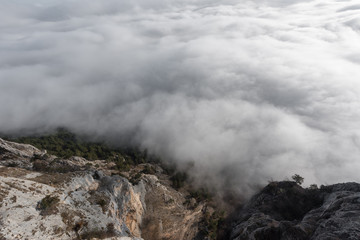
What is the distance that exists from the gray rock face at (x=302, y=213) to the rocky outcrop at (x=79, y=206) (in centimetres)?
2829

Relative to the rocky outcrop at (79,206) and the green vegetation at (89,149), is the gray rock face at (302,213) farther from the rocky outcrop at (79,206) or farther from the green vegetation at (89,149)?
the green vegetation at (89,149)

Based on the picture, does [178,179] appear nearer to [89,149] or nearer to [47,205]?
[89,149]

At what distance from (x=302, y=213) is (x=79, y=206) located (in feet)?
254

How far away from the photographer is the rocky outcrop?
35.4m

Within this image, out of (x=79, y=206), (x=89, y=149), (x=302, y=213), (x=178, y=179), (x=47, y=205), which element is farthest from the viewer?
(x=89, y=149)

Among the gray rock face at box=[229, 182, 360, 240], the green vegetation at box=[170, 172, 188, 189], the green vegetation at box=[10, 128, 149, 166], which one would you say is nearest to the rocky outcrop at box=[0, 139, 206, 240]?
the green vegetation at box=[170, 172, 188, 189]

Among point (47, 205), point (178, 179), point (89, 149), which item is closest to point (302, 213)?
point (178, 179)

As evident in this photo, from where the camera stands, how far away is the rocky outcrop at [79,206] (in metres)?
35.4

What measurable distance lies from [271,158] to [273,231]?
400 ft

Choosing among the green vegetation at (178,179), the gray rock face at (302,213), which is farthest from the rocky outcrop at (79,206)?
the gray rock face at (302,213)

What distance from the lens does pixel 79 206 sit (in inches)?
1694

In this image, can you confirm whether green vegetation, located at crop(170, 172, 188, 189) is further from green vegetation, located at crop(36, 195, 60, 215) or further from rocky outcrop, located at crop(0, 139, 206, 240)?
green vegetation, located at crop(36, 195, 60, 215)

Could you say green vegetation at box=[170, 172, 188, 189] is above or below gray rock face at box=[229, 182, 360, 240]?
below

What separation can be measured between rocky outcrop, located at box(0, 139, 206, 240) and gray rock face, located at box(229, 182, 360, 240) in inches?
1114
